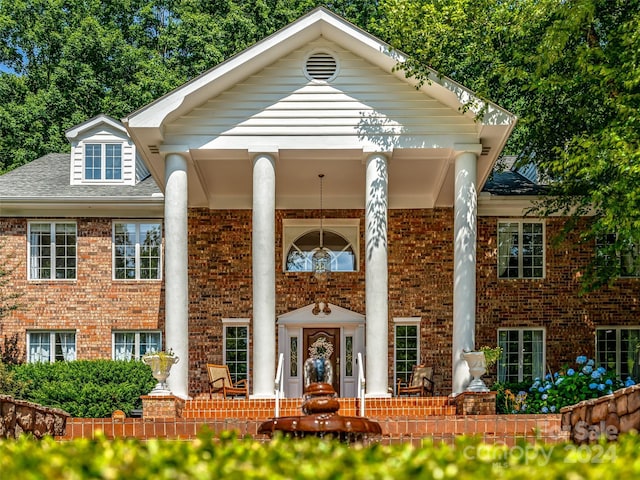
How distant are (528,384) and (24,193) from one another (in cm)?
1130

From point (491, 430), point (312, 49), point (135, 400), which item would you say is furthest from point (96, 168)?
point (491, 430)

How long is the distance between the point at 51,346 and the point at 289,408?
7380 mm

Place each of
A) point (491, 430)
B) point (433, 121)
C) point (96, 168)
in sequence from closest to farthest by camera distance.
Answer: point (491, 430) < point (433, 121) < point (96, 168)

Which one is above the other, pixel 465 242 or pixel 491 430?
pixel 465 242

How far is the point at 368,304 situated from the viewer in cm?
1495

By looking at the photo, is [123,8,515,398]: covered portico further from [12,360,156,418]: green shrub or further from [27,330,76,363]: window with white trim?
[27,330,76,363]: window with white trim

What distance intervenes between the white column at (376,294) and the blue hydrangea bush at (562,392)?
2.81m

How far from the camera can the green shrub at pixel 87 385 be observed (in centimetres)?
1742

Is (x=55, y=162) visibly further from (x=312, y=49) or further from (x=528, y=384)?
(x=528, y=384)

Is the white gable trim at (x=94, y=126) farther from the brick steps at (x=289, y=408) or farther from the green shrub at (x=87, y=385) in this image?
the brick steps at (x=289, y=408)

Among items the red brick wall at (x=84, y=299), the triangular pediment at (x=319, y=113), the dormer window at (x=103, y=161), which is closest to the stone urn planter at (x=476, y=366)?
the triangular pediment at (x=319, y=113)

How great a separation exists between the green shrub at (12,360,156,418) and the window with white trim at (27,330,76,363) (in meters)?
1.03

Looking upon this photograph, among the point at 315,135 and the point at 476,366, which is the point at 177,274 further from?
the point at 476,366

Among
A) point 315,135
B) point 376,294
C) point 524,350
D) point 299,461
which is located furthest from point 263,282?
point 299,461
